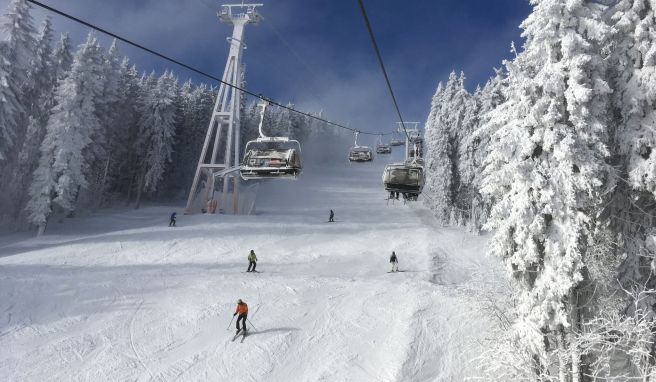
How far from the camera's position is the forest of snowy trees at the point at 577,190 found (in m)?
10.5

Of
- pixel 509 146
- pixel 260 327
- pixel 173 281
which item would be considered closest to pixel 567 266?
pixel 509 146

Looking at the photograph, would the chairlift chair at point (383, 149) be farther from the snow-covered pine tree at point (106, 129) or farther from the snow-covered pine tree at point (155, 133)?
the snow-covered pine tree at point (106, 129)

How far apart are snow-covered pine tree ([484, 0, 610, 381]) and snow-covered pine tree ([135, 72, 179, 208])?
3893 cm

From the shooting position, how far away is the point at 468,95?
40.2m

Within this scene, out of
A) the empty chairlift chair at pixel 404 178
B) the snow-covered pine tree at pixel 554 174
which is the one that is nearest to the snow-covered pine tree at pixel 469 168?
the empty chairlift chair at pixel 404 178

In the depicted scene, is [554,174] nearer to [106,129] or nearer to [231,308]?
[231,308]

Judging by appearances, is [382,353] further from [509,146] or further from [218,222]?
[218,222]

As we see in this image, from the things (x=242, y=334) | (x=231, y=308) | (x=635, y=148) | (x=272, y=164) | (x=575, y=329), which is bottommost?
(x=242, y=334)

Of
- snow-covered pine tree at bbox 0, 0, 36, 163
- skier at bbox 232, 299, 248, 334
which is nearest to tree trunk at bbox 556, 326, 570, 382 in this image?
skier at bbox 232, 299, 248, 334

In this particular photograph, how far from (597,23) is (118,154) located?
149 feet

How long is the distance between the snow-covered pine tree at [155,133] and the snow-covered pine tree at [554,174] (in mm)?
38933

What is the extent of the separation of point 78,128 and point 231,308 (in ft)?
77.7

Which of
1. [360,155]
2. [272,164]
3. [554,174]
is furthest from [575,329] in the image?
[360,155]

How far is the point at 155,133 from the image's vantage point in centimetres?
4359
